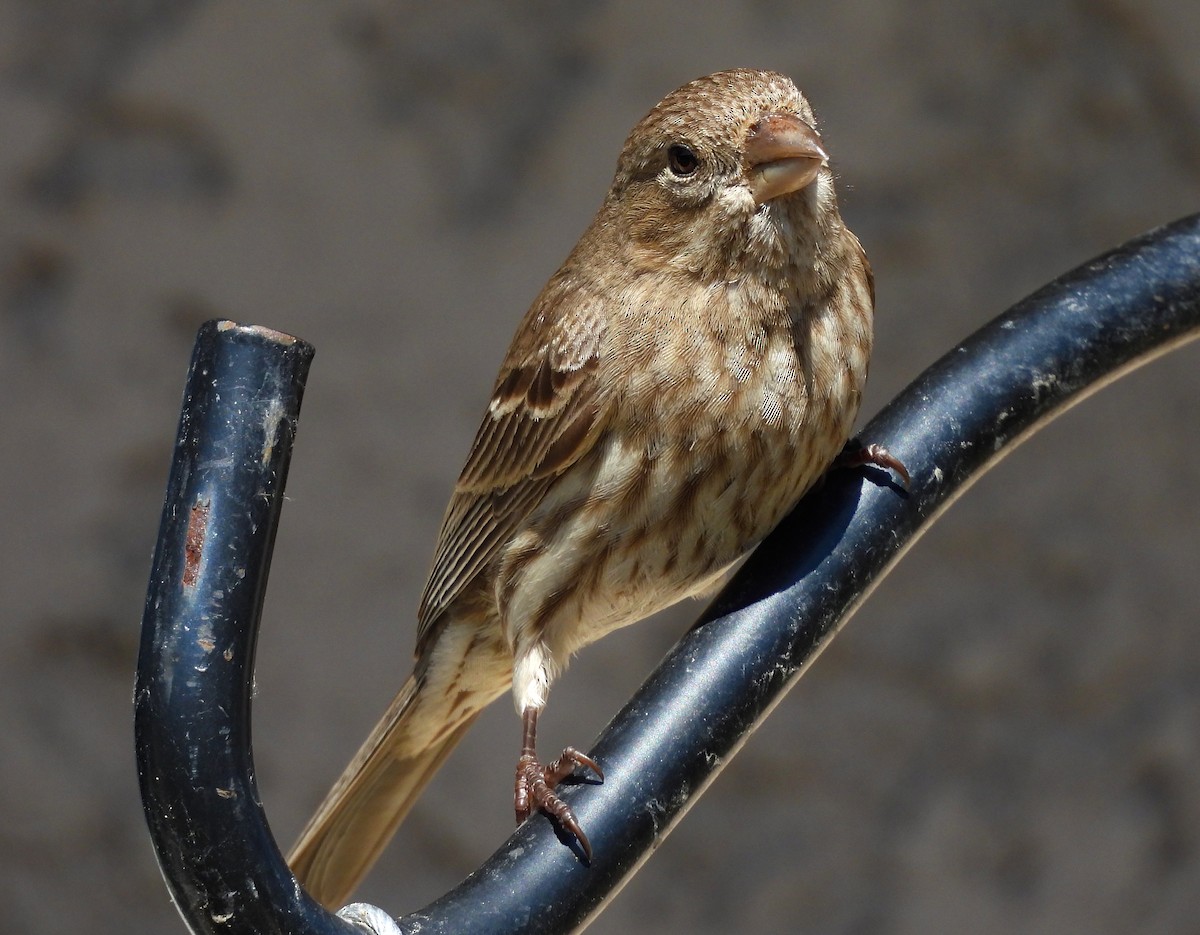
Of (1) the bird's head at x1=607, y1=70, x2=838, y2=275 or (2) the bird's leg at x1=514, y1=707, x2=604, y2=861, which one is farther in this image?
(1) the bird's head at x1=607, y1=70, x2=838, y2=275

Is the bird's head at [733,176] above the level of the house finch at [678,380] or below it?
above

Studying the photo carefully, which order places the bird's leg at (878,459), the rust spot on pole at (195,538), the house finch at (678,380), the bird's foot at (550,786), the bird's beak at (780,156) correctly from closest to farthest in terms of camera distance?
the rust spot on pole at (195,538)
the bird's foot at (550,786)
the bird's leg at (878,459)
the bird's beak at (780,156)
the house finch at (678,380)

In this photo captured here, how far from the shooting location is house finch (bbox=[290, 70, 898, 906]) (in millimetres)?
2393

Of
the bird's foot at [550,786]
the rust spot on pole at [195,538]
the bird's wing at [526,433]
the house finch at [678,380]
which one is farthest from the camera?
the bird's wing at [526,433]

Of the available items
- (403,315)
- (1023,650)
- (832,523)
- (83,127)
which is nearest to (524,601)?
(832,523)

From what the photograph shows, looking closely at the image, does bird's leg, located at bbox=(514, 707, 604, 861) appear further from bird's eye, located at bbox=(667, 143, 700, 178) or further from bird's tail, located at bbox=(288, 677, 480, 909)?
bird's eye, located at bbox=(667, 143, 700, 178)

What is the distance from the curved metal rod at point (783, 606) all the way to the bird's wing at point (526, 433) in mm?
442

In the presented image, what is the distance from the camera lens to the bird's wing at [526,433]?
2.56 meters

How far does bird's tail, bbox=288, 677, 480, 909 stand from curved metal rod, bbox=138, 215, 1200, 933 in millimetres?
1004

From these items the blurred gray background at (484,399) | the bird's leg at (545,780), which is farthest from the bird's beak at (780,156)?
the blurred gray background at (484,399)

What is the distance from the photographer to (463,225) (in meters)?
4.29

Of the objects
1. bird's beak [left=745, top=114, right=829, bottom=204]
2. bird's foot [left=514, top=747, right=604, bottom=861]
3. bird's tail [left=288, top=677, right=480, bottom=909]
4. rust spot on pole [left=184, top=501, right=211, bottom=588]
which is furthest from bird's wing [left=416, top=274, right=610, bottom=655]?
→ rust spot on pole [left=184, top=501, right=211, bottom=588]

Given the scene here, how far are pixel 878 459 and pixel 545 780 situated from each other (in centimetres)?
62

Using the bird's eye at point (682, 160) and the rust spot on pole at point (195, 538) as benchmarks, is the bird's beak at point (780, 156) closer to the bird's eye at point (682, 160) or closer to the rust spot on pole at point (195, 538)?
the bird's eye at point (682, 160)
